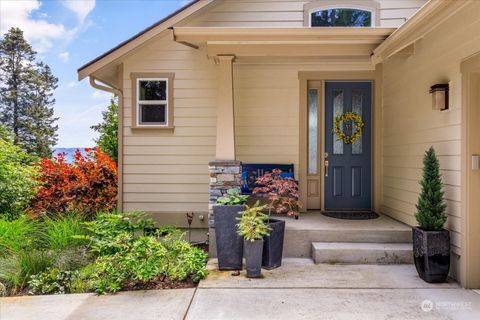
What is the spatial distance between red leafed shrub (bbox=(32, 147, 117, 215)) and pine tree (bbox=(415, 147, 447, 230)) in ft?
17.7

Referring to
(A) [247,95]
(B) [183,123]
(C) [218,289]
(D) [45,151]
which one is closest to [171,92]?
(B) [183,123]

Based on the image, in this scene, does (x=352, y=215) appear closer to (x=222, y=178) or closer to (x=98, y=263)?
(x=222, y=178)

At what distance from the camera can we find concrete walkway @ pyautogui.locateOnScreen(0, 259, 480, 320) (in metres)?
3.07

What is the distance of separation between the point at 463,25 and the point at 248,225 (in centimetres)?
317

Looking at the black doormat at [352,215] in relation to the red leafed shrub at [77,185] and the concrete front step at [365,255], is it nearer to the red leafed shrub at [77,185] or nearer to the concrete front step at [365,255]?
the concrete front step at [365,255]

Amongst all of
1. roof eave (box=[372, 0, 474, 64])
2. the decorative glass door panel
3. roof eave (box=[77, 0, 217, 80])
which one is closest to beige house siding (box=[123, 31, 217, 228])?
roof eave (box=[77, 0, 217, 80])

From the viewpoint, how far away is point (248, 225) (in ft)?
13.2

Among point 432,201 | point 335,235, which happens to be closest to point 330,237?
point 335,235

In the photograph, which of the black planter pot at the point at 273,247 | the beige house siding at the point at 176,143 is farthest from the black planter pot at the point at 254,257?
the beige house siding at the point at 176,143

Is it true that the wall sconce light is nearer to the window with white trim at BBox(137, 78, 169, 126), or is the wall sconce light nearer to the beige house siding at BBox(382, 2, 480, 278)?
the beige house siding at BBox(382, 2, 480, 278)

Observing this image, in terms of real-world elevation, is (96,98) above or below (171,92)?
above

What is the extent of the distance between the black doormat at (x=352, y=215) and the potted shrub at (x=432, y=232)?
1574mm

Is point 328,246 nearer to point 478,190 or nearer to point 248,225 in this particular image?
point 248,225

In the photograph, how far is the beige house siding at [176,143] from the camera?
19.6ft
